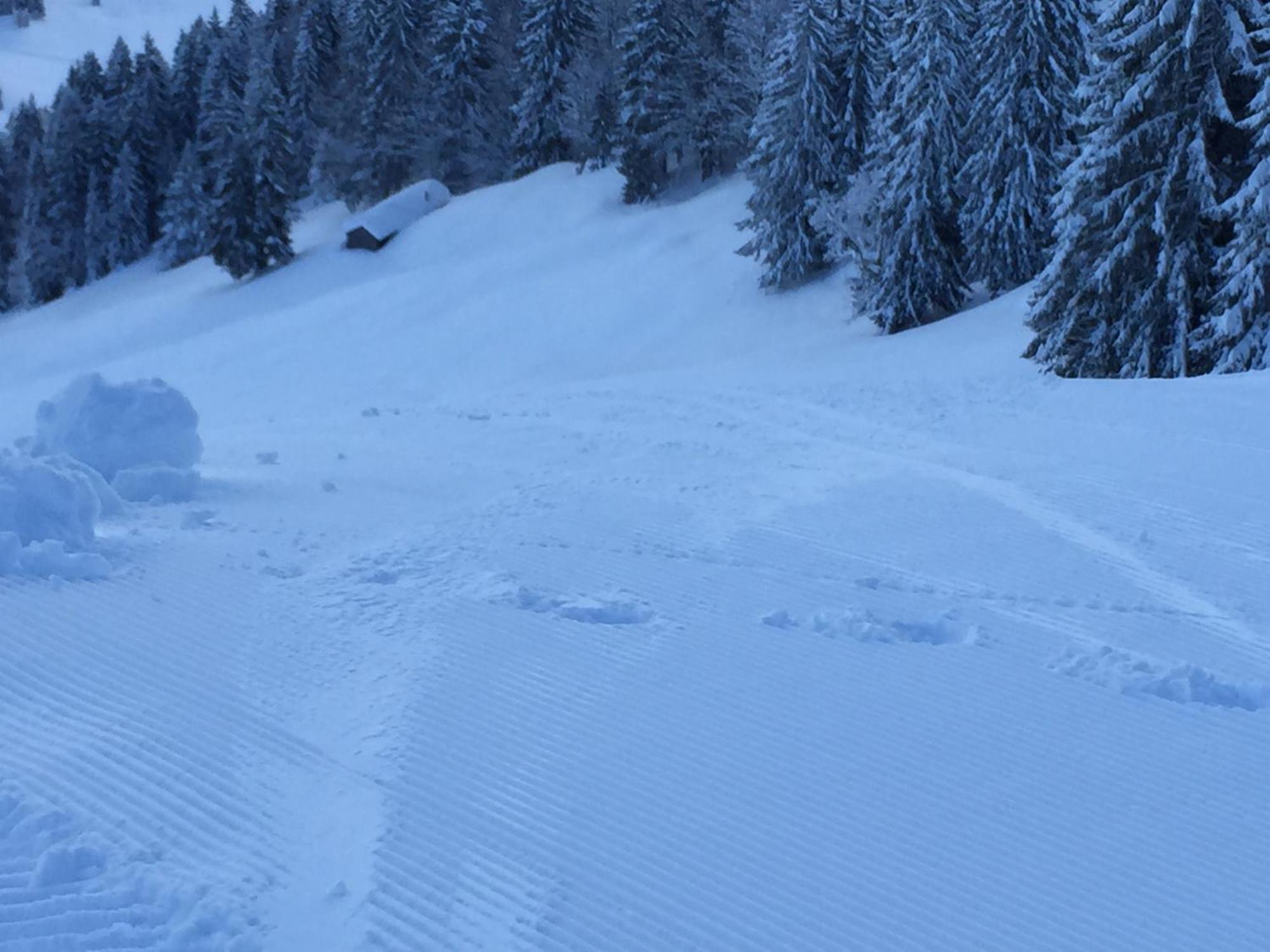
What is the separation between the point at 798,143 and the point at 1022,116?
21.5ft

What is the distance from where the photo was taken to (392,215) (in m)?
41.9

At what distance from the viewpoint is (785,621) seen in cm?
714

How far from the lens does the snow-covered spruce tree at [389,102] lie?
1822 inches

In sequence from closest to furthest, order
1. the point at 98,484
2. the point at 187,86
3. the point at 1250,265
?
the point at 98,484 < the point at 1250,265 < the point at 187,86

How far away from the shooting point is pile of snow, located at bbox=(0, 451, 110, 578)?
24.1 feet

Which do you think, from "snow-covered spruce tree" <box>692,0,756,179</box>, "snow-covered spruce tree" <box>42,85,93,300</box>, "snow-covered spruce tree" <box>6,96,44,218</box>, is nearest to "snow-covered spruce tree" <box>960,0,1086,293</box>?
"snow-covered spruce tree" <box>692,0,756,179</box>

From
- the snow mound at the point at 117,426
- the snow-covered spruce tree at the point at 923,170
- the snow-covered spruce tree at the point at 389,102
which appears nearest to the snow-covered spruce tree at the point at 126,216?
the snow-covered spruce tree at the point at 389,102

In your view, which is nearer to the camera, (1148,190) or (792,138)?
(1148,190)

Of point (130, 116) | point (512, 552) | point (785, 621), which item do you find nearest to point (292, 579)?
point (512, 552)

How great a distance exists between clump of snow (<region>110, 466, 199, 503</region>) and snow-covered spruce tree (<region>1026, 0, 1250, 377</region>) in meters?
13.3

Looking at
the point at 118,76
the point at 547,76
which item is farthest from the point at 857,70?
the point at 118,76

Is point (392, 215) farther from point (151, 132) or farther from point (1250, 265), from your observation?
point (1250, 265)

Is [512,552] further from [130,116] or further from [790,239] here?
[130,116]

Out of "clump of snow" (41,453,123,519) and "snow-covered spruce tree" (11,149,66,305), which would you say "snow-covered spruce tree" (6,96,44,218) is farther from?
"clump of snow" (41,453,123,519)
